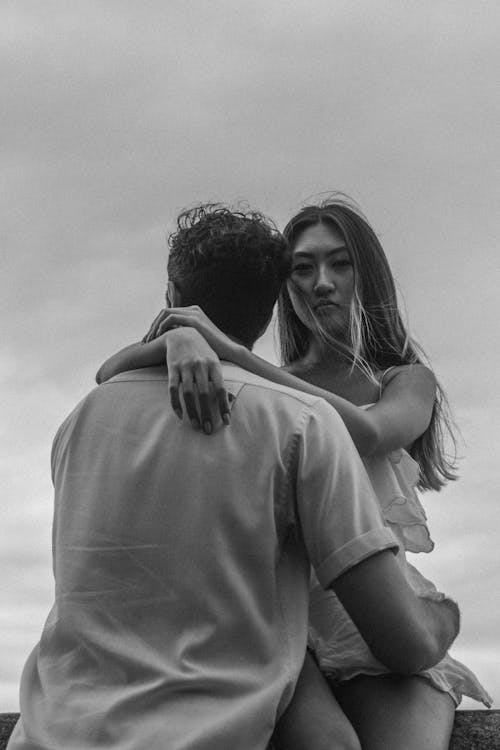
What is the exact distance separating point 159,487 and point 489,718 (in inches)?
51.9

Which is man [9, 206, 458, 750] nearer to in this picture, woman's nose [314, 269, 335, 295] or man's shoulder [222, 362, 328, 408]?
man's shoulder [222, 362, 328, 408]

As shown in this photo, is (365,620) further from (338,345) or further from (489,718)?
(338,345)

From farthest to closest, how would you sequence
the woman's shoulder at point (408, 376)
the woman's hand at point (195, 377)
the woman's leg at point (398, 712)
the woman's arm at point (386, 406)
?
the woman's shoulder at point (408, 376) < the woman's arm at point (386, 406) < the woman's leg at point (398, 712) < the woman's hand at point (195, 377)

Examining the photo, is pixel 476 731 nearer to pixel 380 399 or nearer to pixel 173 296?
pixel 380 399

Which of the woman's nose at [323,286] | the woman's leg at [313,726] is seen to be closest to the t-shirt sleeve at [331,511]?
the woman's leg at [313,726]

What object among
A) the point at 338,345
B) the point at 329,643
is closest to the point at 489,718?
the point at 329,643

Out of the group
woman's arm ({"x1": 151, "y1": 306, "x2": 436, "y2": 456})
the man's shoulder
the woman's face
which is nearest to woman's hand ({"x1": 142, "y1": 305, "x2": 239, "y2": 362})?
woman's arm ({"x1": 151, "y1": 306, "x2": 436, "y2": 456})

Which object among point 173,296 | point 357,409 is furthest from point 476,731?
point 173,296

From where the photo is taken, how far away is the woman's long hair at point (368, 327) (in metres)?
4.21

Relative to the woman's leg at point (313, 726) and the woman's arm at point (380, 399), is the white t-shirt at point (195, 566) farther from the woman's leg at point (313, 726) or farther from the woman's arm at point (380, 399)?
the woman's arm at point (380, 399)

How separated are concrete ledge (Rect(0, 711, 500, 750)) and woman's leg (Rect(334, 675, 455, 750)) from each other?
0.19 feet

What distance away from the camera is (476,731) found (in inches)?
123

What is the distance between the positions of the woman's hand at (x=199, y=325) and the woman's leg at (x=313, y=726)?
3.01ft

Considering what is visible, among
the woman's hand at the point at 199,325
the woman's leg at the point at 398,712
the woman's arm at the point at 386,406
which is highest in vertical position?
the woman's hand at the point at 199,325
